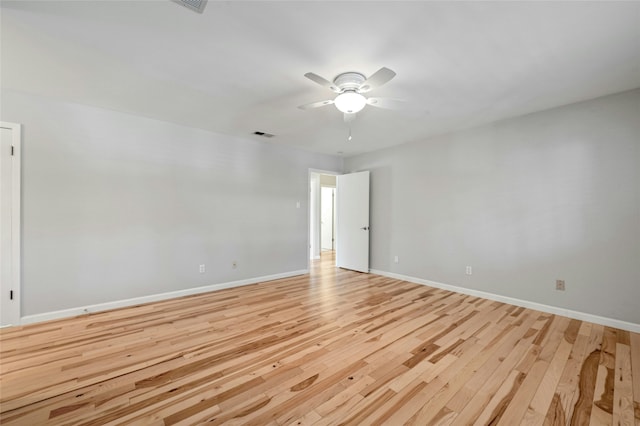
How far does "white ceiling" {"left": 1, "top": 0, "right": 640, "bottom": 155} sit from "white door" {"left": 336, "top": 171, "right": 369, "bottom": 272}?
2.28 metres

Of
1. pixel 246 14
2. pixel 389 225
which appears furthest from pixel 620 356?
pixel 246 14

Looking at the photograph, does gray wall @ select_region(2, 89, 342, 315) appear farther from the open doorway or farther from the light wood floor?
the open doorway

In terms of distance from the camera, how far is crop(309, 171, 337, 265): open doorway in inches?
270

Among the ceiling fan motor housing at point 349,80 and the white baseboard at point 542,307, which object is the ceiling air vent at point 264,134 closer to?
the ceiling fan motor housing at point 349,80

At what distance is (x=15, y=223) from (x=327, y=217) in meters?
6.79

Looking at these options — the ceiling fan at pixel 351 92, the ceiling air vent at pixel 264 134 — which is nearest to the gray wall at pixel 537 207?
the ceiling fan at pixel 351 92

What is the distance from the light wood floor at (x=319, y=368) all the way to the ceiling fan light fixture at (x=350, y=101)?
2.20 metres

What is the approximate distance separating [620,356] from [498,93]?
262 cm

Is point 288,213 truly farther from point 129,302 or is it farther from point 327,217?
point 327,217

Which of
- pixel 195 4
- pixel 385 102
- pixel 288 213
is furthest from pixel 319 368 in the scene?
pixel 288 213

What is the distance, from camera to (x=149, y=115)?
11.3 ft

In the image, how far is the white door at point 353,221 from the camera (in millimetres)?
5312

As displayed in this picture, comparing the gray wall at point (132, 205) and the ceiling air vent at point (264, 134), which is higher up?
the ceiling air vent at point (264, 134)

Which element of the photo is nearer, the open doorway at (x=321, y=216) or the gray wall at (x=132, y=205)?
the gray wall at (x=132, y=205)
